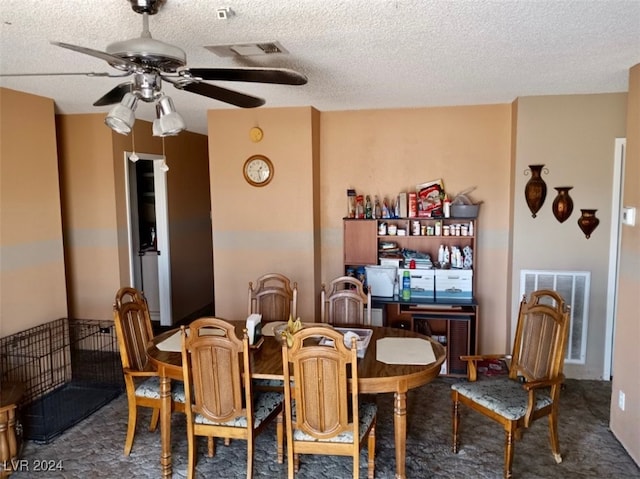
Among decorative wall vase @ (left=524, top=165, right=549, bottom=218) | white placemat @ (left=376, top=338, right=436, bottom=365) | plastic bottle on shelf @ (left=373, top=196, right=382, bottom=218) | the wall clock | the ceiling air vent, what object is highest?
the ceiling air vent

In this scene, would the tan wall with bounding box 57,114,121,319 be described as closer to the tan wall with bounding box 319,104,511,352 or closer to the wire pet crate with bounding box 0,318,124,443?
the wire pet crate with bounding box 0,318,124,443

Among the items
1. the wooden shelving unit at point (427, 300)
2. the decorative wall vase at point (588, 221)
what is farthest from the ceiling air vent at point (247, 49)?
the decorative wall vase at point (588, 221)

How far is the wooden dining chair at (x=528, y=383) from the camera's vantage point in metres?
2.60

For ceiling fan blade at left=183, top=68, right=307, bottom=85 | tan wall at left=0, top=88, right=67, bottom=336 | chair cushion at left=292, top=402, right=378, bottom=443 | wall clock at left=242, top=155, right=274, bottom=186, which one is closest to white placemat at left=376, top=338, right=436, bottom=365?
chair cushion at left=292, top=402, right=378, bottom=443

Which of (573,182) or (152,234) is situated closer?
(573,182)

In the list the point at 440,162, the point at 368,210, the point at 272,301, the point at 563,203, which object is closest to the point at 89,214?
the point at 272,301

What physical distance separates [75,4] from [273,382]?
7.66ft

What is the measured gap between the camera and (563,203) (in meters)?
3.93

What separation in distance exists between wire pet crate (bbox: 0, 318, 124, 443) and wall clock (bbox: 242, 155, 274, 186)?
185cm

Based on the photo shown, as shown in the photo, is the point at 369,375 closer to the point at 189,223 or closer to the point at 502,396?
the point at 502,396

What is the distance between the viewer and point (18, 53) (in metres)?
2.68

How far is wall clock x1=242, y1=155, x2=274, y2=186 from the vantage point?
4.52m

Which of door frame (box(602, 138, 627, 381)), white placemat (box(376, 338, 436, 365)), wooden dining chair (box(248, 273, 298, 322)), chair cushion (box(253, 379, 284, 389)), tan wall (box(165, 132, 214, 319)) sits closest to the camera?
white placemat (box(376, 338, 436, 365))

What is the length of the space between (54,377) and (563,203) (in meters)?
4.41
